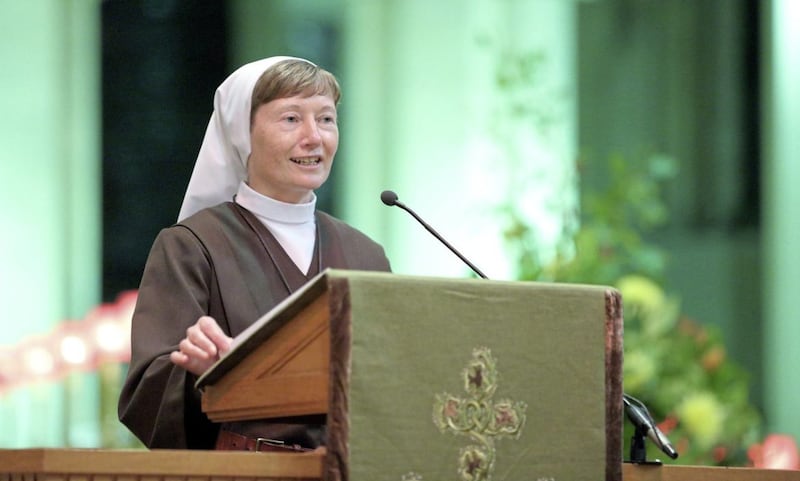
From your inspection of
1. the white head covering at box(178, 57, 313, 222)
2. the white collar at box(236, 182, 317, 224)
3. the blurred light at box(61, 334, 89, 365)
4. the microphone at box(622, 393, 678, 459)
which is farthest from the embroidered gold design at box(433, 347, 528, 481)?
the blurred light at box(61, 334, 89, 365)

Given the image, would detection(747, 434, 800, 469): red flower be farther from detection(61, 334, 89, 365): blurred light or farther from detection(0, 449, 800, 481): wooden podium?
detection(0, 449, 800, 481): wooden podium

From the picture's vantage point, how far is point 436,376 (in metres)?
2.50

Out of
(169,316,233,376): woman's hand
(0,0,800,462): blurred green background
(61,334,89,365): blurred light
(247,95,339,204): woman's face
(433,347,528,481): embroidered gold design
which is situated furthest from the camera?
(0,0,800,462): blurred green background

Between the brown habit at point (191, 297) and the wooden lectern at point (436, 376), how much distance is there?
225mm

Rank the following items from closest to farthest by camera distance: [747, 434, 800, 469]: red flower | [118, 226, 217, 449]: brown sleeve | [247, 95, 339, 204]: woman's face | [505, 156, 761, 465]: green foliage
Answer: [118, 226, 217, 449]: brown sleeve < [247, 95, 339, 204]: woman's face < [505, 156, 761, 465]: green foliage < [747, 434, 800, 469]: red flower

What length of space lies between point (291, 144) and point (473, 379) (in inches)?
33.5

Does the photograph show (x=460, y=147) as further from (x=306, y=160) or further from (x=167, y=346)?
(x=167, y=346)

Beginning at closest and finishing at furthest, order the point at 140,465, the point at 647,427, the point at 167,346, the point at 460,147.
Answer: the point at 140,465
the point at 647,427
the point at 167,346
the point at 460,147

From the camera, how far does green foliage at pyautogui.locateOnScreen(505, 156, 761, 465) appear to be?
4.77 meters

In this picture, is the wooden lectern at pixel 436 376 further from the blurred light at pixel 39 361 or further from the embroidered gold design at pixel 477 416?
the blurred light at pixel 39 361

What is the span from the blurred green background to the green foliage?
0.08 ft

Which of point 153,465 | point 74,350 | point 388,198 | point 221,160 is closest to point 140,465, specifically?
point 153,465

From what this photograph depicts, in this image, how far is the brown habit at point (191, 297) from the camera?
2852 mm

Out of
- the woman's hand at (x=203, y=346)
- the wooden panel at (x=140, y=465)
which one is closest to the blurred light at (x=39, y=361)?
the woman's hand at (x=203, y=346)
